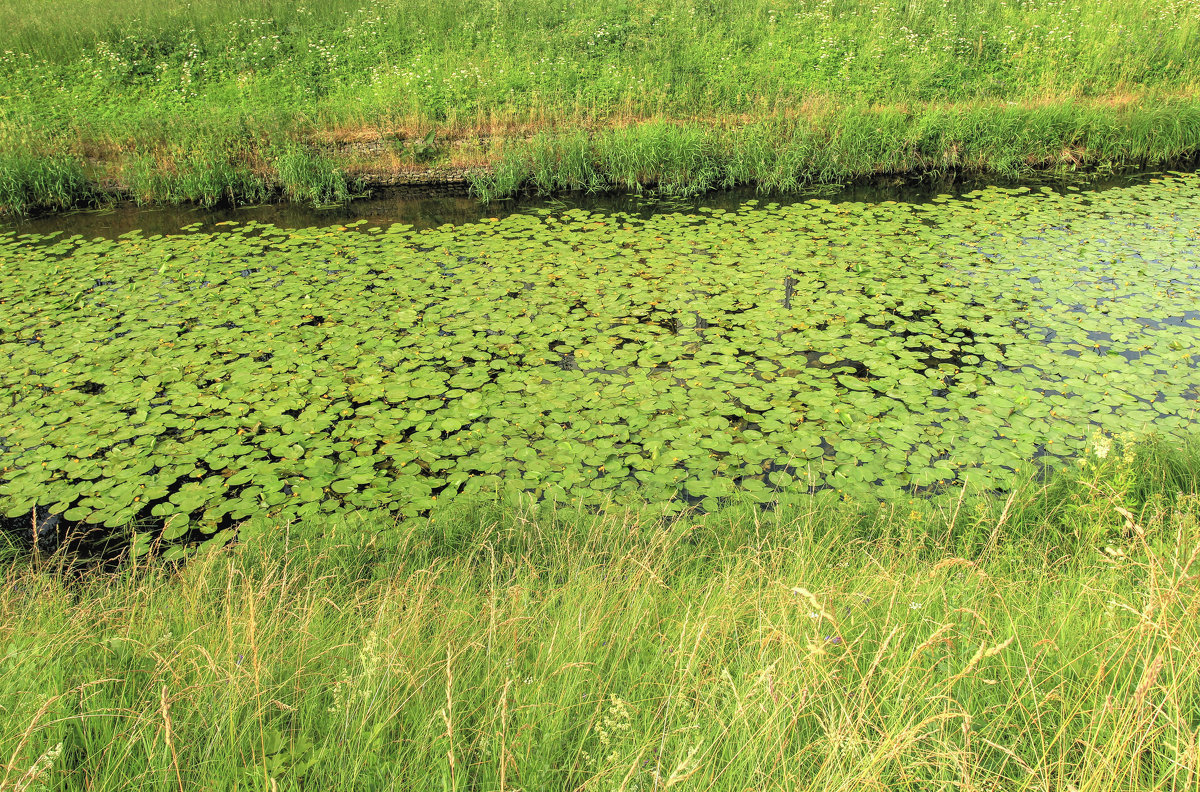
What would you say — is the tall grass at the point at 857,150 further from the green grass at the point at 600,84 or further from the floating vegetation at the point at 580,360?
the floating vegetation at the point at 580,360

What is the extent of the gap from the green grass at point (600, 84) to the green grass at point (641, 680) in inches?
277

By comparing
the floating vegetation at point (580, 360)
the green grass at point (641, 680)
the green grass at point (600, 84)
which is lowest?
the floating vegetation at point (580, 360)

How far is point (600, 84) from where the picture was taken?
34.5 ft

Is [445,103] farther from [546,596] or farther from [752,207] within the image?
[546,596]

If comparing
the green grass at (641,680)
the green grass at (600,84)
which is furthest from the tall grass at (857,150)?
the green grass at (641,680)

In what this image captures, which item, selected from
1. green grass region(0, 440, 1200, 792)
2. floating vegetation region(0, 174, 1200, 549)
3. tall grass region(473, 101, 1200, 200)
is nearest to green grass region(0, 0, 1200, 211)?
tall grass region(473, 101, 1200, 200)

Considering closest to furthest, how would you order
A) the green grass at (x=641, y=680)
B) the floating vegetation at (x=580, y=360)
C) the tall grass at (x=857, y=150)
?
the green grass at (x=641, y=680)
the floating vegetation at (x=580, y=360)
the tall grass at (x=857, y=150)

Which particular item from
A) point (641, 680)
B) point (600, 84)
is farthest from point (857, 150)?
point (641, 680)

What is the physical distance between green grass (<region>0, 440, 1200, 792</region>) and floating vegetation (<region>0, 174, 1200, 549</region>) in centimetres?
100

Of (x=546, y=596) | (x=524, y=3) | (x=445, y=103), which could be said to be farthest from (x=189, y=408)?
(x=524, y=3)

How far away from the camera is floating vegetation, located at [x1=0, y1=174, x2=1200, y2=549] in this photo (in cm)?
389

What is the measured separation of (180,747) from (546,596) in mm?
1319

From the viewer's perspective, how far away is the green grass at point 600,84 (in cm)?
901

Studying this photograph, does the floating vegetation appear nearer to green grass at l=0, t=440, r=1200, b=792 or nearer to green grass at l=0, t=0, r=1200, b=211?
green grass at l=0, t=440, r=1200, b=792
